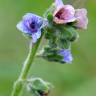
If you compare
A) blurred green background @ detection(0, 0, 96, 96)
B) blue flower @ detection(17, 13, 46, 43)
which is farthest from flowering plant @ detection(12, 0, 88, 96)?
blurred green background @ detection(0, 0, 96, 96)

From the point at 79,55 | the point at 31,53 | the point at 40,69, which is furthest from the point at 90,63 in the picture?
the point at 31,53

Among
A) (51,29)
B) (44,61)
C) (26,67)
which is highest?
(44,61)

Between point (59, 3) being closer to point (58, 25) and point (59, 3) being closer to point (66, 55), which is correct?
point (58, 25)

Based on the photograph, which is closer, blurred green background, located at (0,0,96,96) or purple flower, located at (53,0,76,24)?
purple flower, located at (53,0,76,24)

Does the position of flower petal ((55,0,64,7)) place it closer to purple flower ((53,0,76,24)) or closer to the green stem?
purple flower ((53,0,76,24))

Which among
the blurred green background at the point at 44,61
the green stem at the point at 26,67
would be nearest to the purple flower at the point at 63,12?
the green stem at the point at 26,67

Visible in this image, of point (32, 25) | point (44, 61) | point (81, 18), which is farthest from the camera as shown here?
point (44, 61)

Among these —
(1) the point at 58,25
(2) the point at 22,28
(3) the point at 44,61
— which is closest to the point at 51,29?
(1) the point at 58,25
